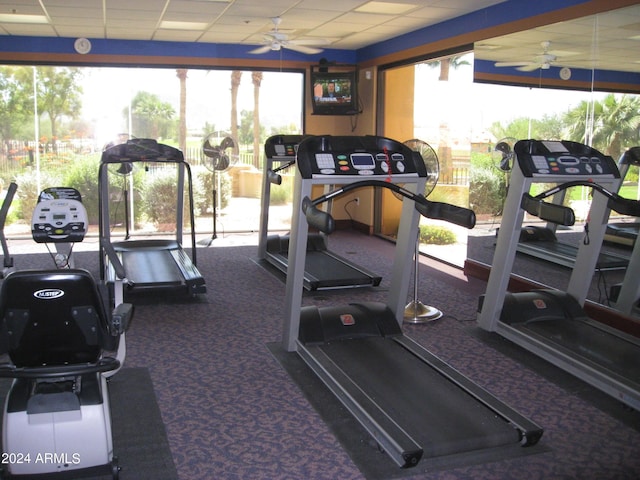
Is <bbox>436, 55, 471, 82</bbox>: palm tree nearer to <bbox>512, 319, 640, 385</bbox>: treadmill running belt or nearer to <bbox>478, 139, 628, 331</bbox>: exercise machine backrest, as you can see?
<bbox>478, 139, 628, 331</bbox>: exercise machine backrest

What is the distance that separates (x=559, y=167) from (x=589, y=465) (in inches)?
92.3

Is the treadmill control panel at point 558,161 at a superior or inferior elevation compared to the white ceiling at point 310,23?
inferior

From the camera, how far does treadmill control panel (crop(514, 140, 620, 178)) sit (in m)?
4.71

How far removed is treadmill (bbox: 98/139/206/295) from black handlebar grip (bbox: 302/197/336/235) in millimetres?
2083

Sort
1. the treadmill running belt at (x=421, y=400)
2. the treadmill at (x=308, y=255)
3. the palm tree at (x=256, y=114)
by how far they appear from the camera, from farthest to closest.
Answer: the palm tree at (x=256, y=114), the treadmill at (x=308, y=255), the treadmill running belt at (x=421, y=400)

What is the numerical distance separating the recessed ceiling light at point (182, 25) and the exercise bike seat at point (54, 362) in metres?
5.71

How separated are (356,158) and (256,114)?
5.99 meters

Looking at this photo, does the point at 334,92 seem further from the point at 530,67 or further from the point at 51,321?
the point at 51,321

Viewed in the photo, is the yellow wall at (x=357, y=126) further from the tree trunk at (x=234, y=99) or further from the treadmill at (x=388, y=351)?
the treadmill at (x=388, y=351)

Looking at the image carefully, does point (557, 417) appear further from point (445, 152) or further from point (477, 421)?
point (445, 152)

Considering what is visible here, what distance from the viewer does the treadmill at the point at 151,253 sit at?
5.91 meters

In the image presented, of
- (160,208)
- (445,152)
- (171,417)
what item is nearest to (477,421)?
(171,417)

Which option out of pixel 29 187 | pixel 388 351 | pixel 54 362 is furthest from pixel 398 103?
pixel 54 362

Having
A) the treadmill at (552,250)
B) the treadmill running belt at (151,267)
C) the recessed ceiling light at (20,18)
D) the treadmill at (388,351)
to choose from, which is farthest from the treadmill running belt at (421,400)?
the recessed ceiling light at (20,18)
